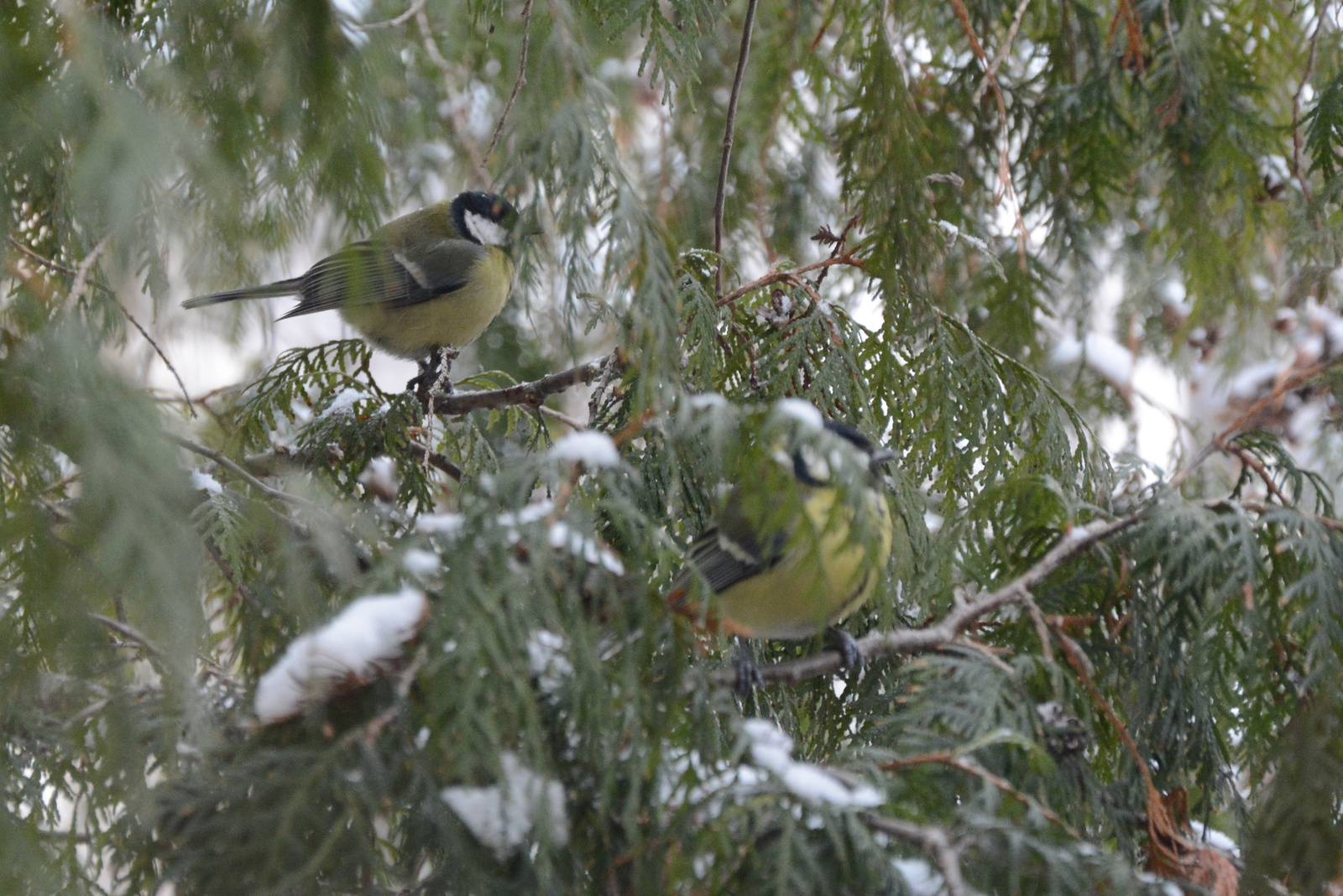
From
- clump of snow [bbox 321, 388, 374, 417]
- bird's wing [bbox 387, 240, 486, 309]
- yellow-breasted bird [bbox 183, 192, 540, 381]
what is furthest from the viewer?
bird's wing [bbox 387, 240, 486, 309]

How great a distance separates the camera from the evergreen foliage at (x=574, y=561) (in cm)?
76

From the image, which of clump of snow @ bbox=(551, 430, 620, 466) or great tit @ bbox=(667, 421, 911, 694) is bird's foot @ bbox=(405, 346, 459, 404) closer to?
great tit @ bbox=(667, 421, 911, 694)

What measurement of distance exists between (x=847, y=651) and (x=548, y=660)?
52 centimetres

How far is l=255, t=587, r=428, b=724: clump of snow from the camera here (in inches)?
31.6

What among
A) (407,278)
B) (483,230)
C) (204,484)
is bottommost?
(204,484)

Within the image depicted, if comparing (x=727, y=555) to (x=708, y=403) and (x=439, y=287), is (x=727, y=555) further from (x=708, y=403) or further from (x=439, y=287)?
(x=439, y=287)

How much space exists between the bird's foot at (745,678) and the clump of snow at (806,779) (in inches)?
7.7

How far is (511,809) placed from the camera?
0.81 metres

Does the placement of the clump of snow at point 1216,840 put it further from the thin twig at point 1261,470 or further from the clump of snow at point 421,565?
the clump of snow at point 421,565

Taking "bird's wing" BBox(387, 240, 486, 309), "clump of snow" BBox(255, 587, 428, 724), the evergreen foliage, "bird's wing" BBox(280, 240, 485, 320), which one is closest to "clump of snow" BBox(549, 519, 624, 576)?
the evergreen foliage

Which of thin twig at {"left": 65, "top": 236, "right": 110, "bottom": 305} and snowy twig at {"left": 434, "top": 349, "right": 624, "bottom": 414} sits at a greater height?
snowy twig at {"left": 434, "top": 349, "right": 624, "bottom": 414}

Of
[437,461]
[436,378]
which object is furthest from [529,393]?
[436,378]

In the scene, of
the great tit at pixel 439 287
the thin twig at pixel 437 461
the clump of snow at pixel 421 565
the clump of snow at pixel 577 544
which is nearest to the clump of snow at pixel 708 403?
the clump of snow at pixel 577 544

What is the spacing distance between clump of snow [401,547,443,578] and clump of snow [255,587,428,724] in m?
0.03
